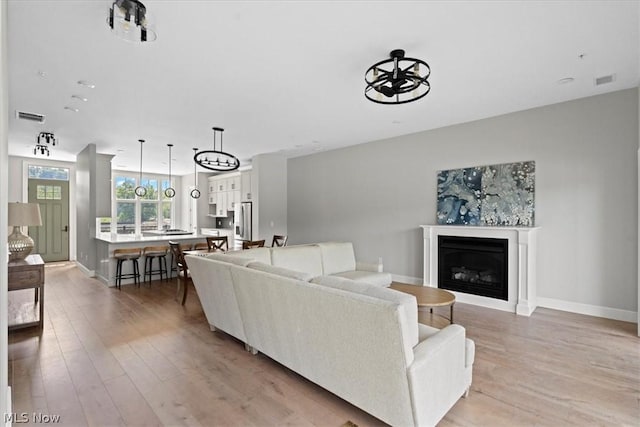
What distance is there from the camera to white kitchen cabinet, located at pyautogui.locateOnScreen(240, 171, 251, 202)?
8.38 metres

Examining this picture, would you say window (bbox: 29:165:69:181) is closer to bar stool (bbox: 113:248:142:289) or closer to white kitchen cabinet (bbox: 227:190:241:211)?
white kitchen cabinet (bbox: 227:190:241:211)

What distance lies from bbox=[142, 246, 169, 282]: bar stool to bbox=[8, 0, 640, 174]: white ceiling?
230cm

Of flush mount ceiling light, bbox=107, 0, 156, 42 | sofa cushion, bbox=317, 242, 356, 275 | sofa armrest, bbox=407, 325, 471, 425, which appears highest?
flush mount ceiling light, bbox=107, 0, 156, 42

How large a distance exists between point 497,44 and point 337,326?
108 inches

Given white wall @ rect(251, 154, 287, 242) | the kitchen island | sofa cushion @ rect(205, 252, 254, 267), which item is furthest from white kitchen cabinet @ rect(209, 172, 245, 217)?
sofa cushion @ rect(205, 252, 254, 267)

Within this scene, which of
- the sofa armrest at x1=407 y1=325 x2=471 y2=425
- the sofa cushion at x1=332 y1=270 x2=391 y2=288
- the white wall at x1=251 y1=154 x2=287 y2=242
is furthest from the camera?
the white wall at x1=251 y1=154 x2=287 y2=242

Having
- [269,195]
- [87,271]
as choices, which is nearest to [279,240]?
[269,195]

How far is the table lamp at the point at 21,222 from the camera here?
11.9 ft

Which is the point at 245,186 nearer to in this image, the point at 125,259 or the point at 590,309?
the point at 125,259

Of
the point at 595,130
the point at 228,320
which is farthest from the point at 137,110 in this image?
the point at 595,130

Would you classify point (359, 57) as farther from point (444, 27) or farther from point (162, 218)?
point (162, 218)

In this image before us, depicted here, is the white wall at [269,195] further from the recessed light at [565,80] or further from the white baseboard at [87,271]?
the recessed light at [565,80]

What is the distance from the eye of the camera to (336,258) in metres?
4.82

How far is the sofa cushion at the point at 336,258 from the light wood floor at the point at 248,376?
141 centimetres
